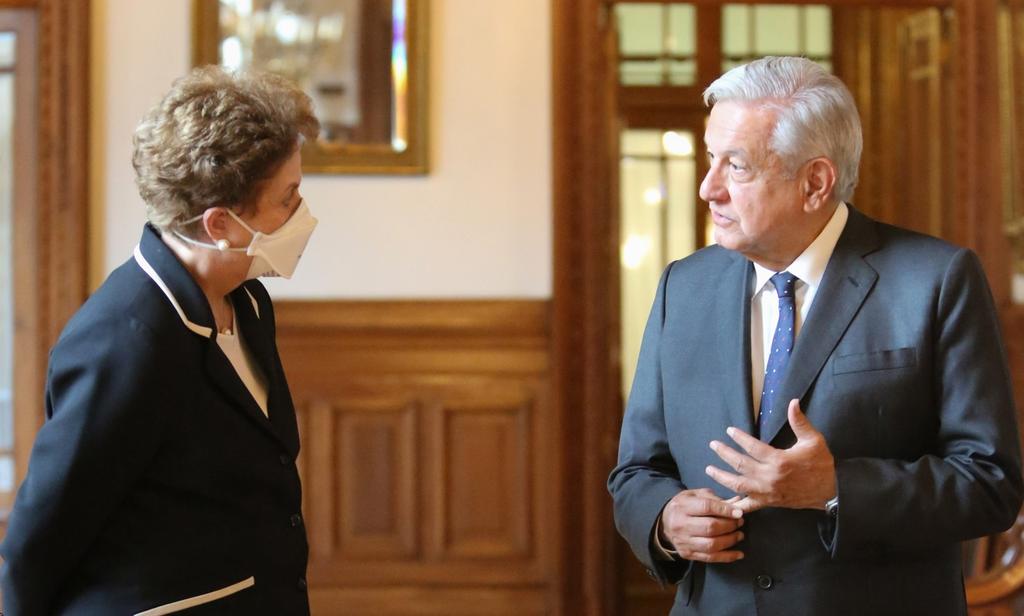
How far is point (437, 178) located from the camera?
4.40m

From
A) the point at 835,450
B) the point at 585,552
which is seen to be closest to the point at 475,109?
the point at 585,552

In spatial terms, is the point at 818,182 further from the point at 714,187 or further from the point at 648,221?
the point at 648,221

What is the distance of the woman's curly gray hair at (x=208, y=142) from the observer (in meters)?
1.84

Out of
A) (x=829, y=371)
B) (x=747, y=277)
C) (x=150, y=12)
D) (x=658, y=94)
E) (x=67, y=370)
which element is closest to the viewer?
(x=67, y=370)

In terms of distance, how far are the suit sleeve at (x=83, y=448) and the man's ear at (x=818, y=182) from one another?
1038 millimetres

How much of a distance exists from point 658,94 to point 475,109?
195 cm

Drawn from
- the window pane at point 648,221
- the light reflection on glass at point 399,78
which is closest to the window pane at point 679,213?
the window pane at point 648,221

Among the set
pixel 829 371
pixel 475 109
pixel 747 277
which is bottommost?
pixel 829 371

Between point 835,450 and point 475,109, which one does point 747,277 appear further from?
point 475,109

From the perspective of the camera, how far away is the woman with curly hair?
171cm

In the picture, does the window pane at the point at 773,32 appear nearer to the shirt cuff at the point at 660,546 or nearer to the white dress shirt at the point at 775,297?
the white dress shirt at the point at 775,297

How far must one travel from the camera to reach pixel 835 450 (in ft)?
5.93

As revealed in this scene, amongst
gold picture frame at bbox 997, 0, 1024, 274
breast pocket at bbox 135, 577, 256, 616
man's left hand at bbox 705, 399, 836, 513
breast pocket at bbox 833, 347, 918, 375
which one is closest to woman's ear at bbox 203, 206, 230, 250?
breast pocket at bbox 135, 577, 256, 616

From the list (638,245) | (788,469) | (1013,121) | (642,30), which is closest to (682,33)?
(642,30)
